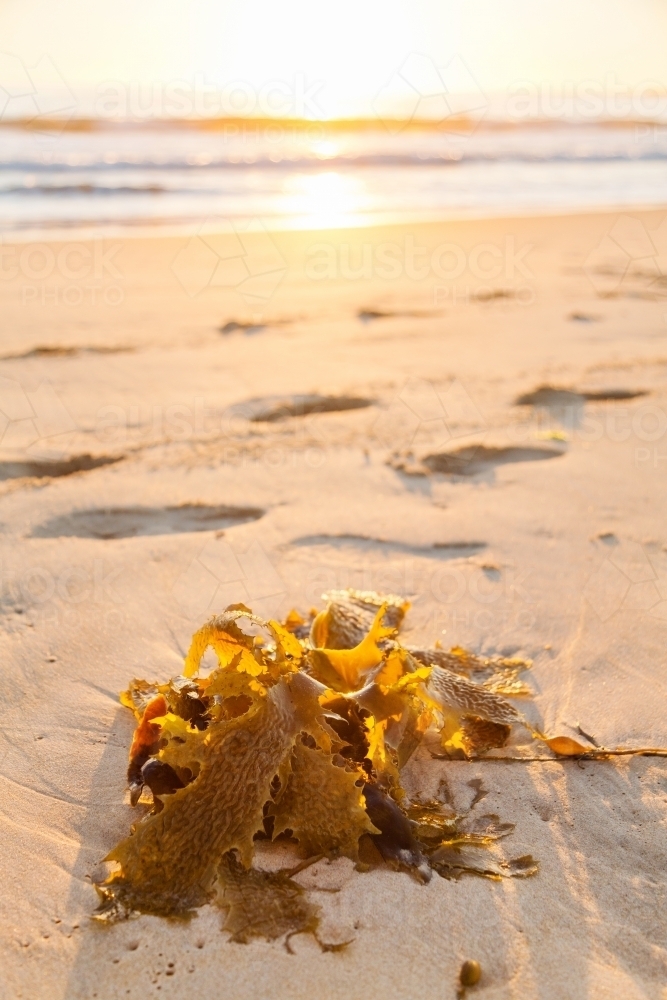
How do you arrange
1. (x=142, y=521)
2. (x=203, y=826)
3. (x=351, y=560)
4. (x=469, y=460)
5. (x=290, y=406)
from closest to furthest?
(x=203, y=826) → (x=351, y=560) → (x=142, y=521) → (x=469, y=460) → (x=290, y=406)

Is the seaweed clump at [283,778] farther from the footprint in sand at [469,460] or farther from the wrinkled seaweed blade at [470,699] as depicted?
the footprint in sand at [469,460]

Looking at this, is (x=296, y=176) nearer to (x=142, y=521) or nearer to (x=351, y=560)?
(x=142, y=521)

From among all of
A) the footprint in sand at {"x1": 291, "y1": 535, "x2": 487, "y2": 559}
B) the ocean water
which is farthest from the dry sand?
the ocean water

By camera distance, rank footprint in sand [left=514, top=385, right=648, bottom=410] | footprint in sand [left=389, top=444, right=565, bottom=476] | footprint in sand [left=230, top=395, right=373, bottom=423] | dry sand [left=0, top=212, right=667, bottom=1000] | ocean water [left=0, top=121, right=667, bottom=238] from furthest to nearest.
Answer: ocean water [left=0, top=121, right=667, bottom=238]
footprint in sand [left=514, top=385, right=648, bottom=410]
footprint in sand [left=230, top=395, right=373, bottom=423]
footprint in sand [left=389, top=444, right=565, bottom=476]
dry sand [left=0, top=212, right=667, bottom=1000]

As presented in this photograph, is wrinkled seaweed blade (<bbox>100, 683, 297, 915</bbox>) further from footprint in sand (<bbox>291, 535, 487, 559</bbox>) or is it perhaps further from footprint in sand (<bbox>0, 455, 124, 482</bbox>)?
footprint in sand (<bbox>0, 455, 124, 482</bbox>)

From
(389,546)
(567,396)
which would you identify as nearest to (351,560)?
(389,546)

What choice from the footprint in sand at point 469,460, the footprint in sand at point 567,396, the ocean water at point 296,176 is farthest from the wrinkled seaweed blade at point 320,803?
the ocean water at point 296,176
